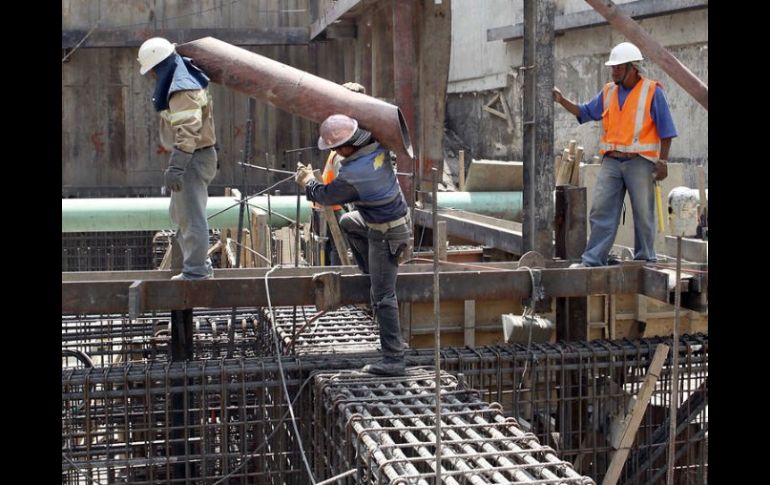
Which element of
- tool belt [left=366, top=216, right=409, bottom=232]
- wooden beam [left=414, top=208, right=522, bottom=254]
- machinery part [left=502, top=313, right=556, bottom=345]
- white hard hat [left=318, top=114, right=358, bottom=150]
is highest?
white hard hat [left=318, top=114, right=358, bottom=150]

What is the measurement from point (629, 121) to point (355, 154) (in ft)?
7.57

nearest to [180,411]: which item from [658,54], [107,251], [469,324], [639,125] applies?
[469,324]

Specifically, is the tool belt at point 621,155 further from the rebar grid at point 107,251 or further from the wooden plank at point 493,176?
the rebar grid at point 107,251

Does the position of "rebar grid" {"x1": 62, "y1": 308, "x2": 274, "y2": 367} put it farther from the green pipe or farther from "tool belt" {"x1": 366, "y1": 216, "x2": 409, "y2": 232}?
"tool belt" {"x1": 366, "y1": 216, "x2": 409, "y2": 232}

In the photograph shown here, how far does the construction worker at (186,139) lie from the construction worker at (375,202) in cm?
72

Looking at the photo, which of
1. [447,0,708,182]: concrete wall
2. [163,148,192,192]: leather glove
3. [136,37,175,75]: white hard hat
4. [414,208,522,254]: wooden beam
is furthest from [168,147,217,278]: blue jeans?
[447,0,708,182]: concrete wall

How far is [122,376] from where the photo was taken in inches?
253

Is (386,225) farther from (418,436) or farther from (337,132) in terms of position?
(418,436)

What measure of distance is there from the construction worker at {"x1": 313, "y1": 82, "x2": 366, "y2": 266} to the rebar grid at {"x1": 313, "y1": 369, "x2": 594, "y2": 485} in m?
2.13

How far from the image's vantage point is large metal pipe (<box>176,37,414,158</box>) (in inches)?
272

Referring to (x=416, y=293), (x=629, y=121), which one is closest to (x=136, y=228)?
(x=416, y=293)

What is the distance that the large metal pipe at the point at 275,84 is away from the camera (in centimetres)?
691

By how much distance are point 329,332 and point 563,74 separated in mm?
11949
